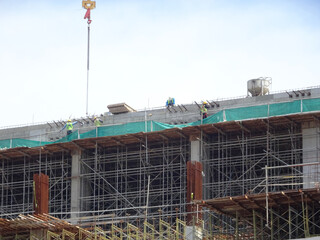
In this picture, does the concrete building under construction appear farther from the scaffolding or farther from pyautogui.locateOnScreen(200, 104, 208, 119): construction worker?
pyautogui.locateOnScreen(200, 104, 208, 119): construction worker

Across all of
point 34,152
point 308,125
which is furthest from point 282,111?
point 34,152

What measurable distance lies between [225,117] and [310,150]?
5311 millimetres

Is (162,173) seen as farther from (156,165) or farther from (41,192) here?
(41,192)

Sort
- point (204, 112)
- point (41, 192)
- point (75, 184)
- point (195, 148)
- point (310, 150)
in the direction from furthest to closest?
1. point (75, 184)
2. point (41, 192)
3. point (204, 112)
4. point (195, 148)
5. point (310, 150)

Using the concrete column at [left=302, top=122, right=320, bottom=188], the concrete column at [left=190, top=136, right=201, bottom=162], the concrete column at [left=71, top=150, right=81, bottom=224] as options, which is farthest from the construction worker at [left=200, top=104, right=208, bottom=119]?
the concrete column at [left=71, top=150, right=81, bottom=224]

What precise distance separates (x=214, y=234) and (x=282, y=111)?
27.4ft

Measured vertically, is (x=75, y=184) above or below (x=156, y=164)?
below

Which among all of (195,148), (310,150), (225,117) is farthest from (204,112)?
(310,150)

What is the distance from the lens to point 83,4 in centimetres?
7050

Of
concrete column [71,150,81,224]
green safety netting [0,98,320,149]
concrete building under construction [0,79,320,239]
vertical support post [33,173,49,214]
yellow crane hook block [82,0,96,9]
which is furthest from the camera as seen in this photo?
yellow crane hook block [82,0,96,9]

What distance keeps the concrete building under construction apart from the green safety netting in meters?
0.06

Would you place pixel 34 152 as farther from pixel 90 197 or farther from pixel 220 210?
pixel 220 210

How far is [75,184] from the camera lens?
58.8 meters

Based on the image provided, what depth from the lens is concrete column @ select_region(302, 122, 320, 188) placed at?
5253 centimetres
